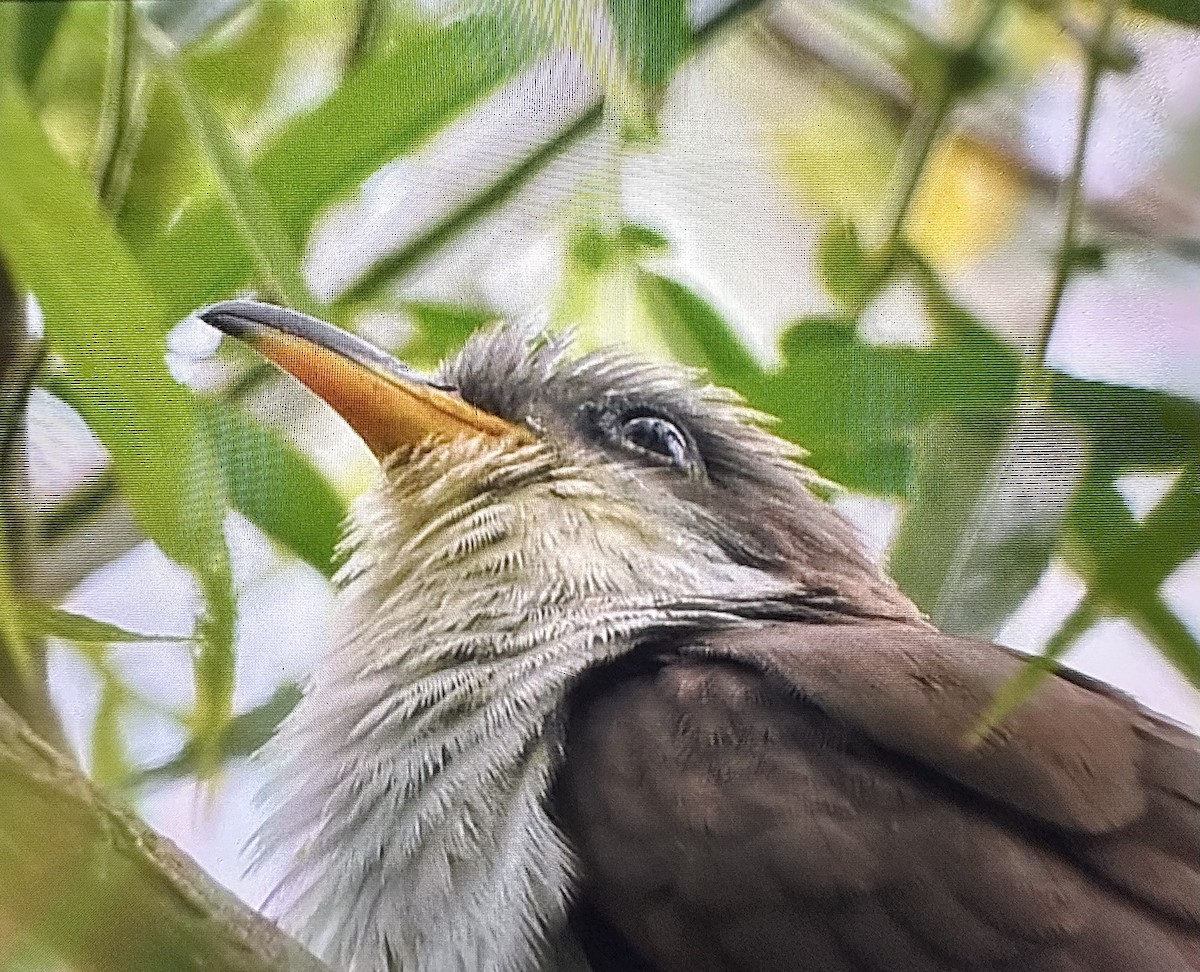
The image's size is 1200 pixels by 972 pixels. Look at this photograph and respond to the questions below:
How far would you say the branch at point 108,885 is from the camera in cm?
57

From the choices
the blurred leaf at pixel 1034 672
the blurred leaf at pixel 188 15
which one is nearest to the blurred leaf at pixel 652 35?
the blurred leaf at pixel 188 15

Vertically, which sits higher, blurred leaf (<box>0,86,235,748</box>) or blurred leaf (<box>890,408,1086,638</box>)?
blurred leaf (<box>0,86,235,748</box>)

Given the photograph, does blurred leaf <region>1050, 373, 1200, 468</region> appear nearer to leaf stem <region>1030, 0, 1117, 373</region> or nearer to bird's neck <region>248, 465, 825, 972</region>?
leaf stem <region>1030, 0, 1117, 373</region>

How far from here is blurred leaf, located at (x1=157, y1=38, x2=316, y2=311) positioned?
2.28 ft

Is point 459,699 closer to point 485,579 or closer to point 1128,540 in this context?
point 485,579

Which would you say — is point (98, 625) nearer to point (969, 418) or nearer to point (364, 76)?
point (364, 76)

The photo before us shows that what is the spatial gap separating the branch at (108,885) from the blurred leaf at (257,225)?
0.25 m

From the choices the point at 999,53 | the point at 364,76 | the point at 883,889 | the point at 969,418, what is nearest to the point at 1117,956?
the point at 883,889

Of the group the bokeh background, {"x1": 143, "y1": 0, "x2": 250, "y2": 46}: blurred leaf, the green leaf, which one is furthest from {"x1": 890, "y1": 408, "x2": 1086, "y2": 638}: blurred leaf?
{"x1": 143, "y1": 0, "x2": 250, "y2": 46}: blurred leaf

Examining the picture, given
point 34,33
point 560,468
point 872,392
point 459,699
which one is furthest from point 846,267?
point 34,33

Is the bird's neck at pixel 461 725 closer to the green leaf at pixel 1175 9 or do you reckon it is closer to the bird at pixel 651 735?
the bird at pixel 651 735

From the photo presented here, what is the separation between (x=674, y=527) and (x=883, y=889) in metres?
0.23

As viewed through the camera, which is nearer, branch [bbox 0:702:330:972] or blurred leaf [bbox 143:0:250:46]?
branch [bbox 0:702:330:972]

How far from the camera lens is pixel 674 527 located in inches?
28.5
